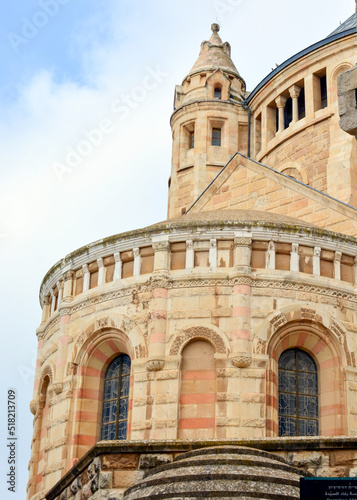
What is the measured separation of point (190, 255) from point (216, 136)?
15.5 m

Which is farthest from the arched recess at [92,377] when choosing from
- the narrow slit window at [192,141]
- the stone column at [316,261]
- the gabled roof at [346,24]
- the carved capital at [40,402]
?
the gabled roof at [346,24]

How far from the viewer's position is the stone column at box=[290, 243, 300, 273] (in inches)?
768

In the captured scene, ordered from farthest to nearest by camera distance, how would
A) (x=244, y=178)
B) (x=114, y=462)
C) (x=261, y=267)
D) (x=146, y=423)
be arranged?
(x=244, y=178) → (x=261, y=267) → (x=146, y=423) → (x=114, y=462)

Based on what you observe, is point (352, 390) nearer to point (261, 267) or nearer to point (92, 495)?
point (261, 267)

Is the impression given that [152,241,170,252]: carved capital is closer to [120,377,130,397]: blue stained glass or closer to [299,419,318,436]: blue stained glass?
[120,377,130,397]: blue stained glass

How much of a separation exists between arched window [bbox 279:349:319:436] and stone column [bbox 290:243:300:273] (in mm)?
1989

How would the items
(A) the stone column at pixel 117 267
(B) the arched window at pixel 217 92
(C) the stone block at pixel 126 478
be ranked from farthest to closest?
(B) the arched window at pixel 217 92 < (A) the stone column at pixel 117 267 < (C) the stone block at pixel 126 478

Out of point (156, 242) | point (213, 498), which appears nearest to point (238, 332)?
point (156, 242)

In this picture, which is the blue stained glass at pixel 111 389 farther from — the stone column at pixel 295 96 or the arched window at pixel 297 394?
the stone column at pixel 295 96

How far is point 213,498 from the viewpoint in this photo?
11.0 metres

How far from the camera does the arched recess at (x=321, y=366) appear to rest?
1838 cm

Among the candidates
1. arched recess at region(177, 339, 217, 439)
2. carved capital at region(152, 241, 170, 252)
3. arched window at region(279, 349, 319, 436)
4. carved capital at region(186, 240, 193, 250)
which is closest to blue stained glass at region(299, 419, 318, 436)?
arched window at region(279, 349, 319, 436)

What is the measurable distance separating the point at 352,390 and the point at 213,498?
8.37 meters

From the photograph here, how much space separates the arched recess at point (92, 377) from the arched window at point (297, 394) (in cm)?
341
